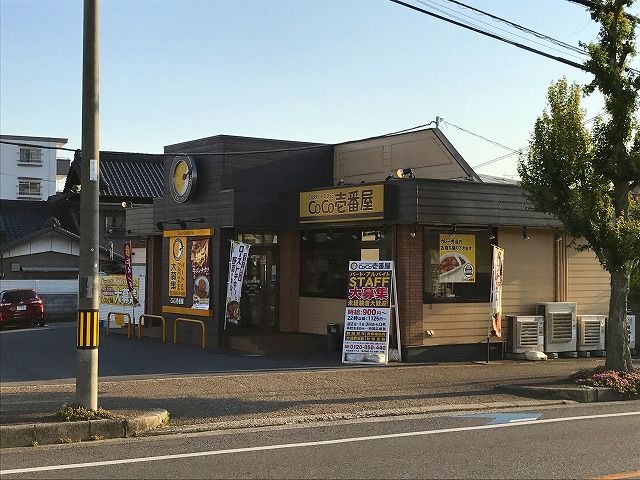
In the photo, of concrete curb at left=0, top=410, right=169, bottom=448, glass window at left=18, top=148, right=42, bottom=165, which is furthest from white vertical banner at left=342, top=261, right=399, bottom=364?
glass window at left=18, top=148, right=42, bottom=165

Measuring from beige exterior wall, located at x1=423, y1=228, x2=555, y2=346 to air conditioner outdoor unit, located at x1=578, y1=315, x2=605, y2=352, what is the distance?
37.4 inches

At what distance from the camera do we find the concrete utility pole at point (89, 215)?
32.2 ft

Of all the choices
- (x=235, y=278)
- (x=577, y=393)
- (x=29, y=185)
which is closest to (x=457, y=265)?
(x=577, y=393)

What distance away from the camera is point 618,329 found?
544 inches

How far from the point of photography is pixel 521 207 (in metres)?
17.3

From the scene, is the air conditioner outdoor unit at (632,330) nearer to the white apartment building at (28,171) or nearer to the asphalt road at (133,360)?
the asphalt road at (133,360)

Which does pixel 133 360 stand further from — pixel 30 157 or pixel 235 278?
pixel 30 157

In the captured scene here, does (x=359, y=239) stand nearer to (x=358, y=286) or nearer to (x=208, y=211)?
(x=358, y=286)

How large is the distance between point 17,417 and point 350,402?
4.78 m

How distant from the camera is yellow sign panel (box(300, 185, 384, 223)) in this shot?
54.0ft

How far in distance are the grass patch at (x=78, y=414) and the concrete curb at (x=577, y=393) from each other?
693 cm

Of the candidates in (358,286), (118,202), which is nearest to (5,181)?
(118,202)

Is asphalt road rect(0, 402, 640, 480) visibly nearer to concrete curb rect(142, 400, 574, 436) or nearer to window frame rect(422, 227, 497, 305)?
concrete curb rect(142, 400, 574, 436)

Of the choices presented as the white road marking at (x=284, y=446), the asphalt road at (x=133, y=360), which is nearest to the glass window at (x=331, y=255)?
the asphalt road at (x=133, y=360)
